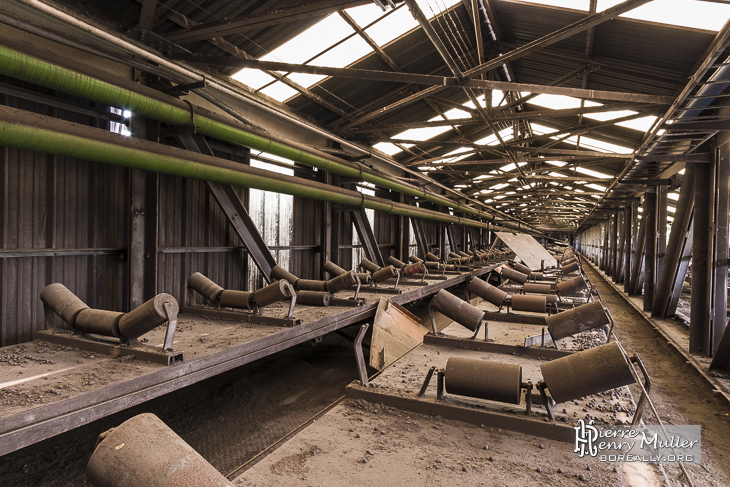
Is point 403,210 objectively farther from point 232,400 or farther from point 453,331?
point 232,400

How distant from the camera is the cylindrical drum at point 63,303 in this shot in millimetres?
3730

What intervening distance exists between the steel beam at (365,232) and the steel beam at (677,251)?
6157 mm

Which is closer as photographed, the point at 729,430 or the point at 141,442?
the point at 141,442

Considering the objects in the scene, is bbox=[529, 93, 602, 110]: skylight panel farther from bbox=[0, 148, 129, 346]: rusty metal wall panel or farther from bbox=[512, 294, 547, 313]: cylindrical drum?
bbox=[0, 148, 129, 346]: rusty metal wall panel

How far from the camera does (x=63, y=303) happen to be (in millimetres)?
3846

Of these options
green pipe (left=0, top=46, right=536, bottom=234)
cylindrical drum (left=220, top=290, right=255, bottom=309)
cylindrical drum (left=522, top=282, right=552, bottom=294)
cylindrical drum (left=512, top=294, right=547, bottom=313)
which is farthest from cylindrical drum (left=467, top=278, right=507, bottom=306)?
green pipe (left=0, top=46, right=536, bottom=234)

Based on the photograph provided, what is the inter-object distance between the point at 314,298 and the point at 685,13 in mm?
5956

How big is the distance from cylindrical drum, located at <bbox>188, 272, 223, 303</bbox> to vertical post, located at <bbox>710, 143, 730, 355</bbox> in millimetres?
7014

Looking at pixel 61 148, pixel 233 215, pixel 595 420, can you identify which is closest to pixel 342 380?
pixel 233 215

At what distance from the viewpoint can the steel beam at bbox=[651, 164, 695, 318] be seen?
22.6ft

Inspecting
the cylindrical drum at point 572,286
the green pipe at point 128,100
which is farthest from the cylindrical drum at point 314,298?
the cylindrical drum at point 572,286

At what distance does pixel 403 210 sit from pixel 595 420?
Result: 886 cm

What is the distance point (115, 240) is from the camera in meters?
5.04

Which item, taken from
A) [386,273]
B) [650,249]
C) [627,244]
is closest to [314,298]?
[386,273]
